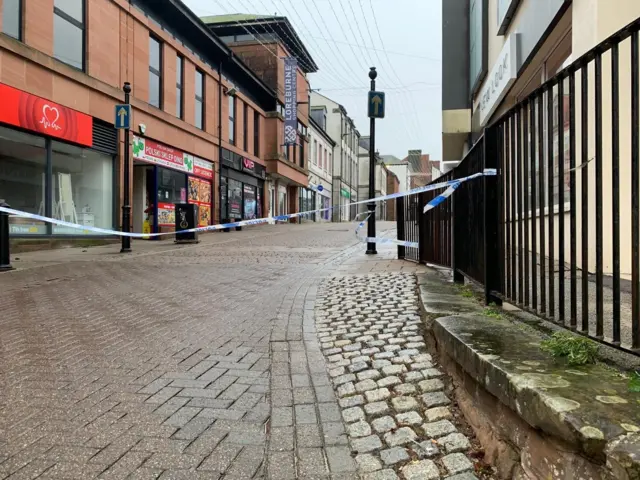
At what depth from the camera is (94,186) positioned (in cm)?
1560

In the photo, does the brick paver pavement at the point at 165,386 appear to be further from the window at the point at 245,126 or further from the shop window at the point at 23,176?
the window at the point at 245,126

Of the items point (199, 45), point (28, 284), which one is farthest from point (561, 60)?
point (199, 45)

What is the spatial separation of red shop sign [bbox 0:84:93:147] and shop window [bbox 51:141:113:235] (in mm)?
400

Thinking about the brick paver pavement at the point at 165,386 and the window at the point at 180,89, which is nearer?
the brick paver pavement at the point at 165,386

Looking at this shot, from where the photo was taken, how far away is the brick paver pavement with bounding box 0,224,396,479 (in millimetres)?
2459

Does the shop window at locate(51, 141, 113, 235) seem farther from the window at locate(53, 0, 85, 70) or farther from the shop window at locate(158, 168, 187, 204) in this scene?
the shop window at locate(158, 168, 187, 204)

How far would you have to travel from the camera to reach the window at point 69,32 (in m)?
13.7

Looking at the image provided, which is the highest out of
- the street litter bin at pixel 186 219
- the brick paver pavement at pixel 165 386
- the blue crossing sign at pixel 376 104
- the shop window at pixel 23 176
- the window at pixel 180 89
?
the window at pixel 180 89

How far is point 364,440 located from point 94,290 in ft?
18.1

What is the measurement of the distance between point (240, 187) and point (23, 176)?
15.6 metres

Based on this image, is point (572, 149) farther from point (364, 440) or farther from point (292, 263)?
point (292, 263)

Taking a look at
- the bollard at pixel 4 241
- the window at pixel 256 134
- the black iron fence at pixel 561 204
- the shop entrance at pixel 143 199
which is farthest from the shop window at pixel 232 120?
the black iron fence at pixel 561 204

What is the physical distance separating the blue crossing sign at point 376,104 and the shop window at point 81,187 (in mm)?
8732

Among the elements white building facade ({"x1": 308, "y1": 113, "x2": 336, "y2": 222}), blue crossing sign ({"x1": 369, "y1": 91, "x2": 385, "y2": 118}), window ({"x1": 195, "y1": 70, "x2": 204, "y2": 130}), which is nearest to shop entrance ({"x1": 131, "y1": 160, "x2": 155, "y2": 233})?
window ({"x1": 195, "y1": 70, "x2": 204, "y2": 130})
